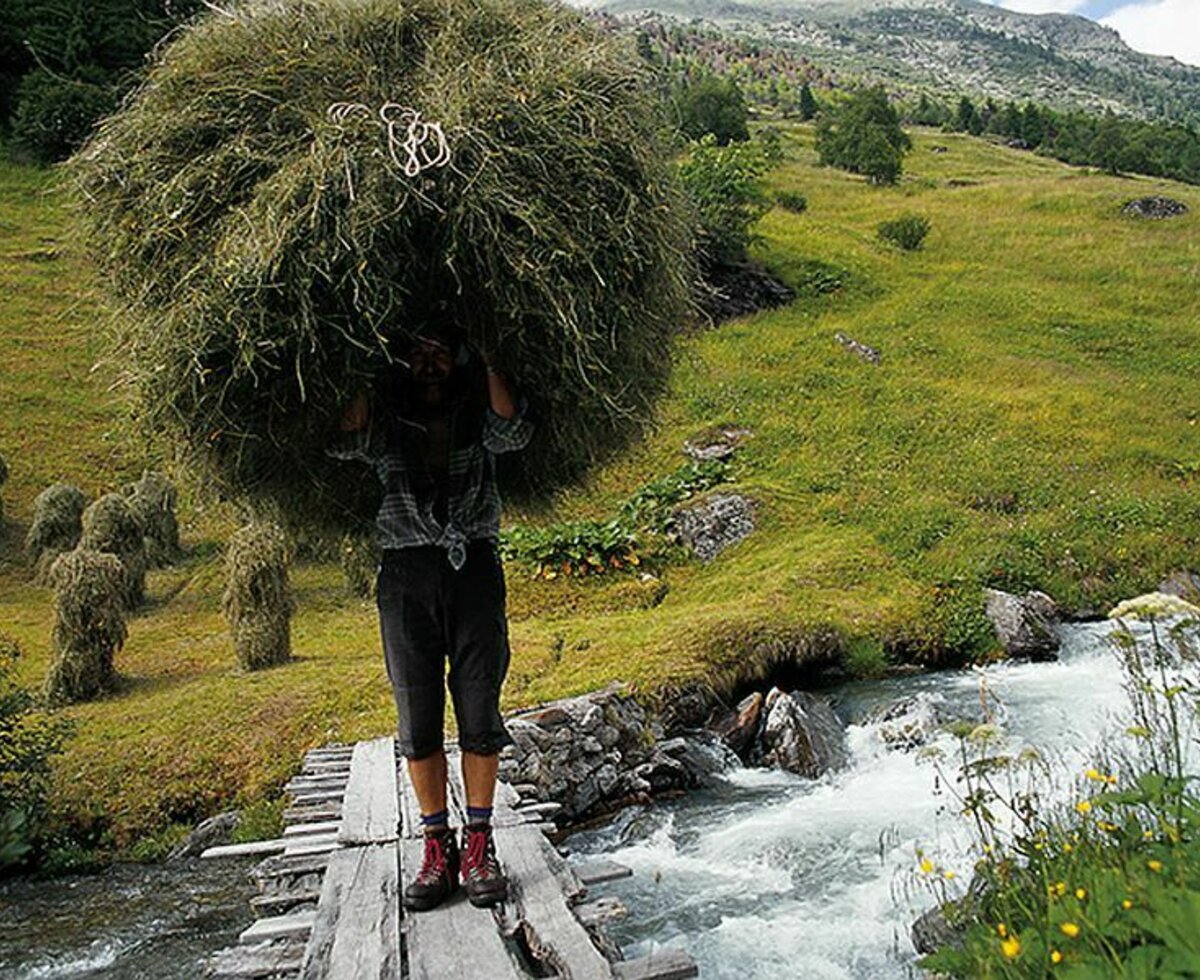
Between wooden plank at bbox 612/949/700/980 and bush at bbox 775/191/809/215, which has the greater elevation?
bush at bbox 775/191/809/215

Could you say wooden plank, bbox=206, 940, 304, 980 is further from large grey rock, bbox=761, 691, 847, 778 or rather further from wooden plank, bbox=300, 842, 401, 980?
large grey rock, bbox=761, 691, 847, 778

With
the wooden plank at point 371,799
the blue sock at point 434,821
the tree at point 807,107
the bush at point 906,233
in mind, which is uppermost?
the tree at point 807,107

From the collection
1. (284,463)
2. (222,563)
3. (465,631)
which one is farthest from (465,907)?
(222,563)

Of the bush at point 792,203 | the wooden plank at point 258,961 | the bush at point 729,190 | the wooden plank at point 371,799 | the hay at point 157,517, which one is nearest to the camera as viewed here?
the wooden plank at point 258,961

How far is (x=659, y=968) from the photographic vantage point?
3.61 metres

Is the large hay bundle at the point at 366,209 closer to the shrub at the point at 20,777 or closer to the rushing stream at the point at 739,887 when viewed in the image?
the rushing stream at the point at 739,887

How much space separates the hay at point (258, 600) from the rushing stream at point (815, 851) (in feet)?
20.0

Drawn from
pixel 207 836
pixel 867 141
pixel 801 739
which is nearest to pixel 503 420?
pixel 207 836

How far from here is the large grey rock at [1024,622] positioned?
13.6 meters

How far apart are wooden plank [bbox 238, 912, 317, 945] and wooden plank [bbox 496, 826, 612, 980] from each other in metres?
0.91

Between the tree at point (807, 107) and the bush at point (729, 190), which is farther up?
the tree at point (807, 107)

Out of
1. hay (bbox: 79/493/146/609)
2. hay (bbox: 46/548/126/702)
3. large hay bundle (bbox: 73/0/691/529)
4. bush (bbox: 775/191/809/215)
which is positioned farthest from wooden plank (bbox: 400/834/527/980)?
bush (bbox: 775/191/809/215)

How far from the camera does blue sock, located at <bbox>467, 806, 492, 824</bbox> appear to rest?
4.20 meters

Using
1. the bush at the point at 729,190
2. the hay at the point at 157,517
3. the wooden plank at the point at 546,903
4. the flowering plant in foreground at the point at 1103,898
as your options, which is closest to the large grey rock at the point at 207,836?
the wooden plank at the point at 546,903
